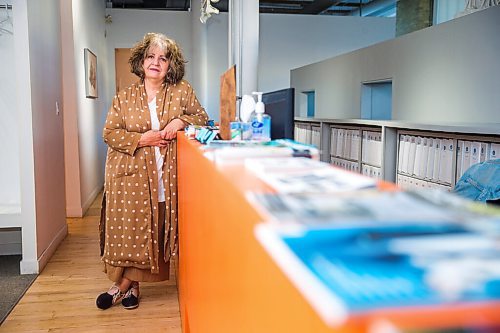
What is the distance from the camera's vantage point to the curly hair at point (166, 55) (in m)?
3.12

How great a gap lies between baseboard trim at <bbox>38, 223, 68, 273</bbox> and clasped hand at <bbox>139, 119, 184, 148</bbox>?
1567 millimetres

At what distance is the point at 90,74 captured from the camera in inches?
260

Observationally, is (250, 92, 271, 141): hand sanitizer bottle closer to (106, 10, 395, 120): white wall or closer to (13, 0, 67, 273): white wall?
(13, 0, 67, 273): white wall

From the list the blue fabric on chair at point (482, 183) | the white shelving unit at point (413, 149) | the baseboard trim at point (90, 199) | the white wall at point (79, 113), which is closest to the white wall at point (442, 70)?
the white shelving unit at point (413, 149)

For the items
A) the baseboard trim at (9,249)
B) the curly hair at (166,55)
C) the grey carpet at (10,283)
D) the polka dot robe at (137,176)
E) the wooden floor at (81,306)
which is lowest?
the wooden floor at (81,306)

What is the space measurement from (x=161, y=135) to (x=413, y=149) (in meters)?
1.53

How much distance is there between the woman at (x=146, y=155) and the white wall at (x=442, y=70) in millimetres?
1872

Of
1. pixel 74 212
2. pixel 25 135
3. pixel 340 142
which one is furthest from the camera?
pixel 74 212

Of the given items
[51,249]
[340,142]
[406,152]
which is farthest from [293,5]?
[406,152]

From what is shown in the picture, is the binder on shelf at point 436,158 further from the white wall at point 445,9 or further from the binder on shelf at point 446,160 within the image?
the white wall at point 445,9

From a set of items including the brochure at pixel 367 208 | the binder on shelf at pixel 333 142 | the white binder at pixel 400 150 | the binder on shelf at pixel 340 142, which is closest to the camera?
the brochure at pixel 367 208

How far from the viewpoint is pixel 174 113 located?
3.13 meters

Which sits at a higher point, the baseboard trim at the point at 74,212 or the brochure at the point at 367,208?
the brochure at the point at 367,208

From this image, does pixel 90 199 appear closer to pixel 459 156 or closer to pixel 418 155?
pixel 418 155
